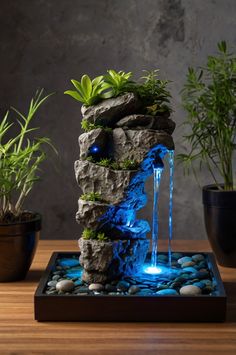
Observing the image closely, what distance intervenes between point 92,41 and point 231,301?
2.24 metres

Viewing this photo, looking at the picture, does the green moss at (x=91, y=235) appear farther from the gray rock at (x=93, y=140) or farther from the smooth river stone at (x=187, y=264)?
the smooth river stone at (x=187, y=264)

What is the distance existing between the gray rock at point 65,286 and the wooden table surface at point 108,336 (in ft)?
0.51

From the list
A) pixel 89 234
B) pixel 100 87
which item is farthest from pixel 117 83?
pixel 89 234

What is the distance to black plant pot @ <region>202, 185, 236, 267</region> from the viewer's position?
3.52 metres

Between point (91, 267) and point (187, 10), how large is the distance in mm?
2223

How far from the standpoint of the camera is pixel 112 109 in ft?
9.88

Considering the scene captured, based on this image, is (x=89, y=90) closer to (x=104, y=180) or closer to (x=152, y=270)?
(x=104, y=180)

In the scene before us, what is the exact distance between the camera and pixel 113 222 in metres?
3.02

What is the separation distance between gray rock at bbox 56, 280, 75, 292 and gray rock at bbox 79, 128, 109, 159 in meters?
0.56

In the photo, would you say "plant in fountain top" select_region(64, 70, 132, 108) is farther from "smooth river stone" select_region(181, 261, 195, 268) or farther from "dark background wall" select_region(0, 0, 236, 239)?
"dark background wall" select_region(0, 0, 236, 239)

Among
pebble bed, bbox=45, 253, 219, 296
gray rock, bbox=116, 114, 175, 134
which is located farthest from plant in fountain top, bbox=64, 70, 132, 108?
pebble bed, bbox=45, 253, 219, 296

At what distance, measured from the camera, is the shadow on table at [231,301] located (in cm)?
281

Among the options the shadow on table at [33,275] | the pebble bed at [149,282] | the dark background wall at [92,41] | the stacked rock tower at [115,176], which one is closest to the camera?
the pebble bed at [149,282]

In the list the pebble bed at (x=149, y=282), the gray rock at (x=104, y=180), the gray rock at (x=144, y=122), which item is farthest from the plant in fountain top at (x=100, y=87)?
the pebble bed at (x=149, y=282)
